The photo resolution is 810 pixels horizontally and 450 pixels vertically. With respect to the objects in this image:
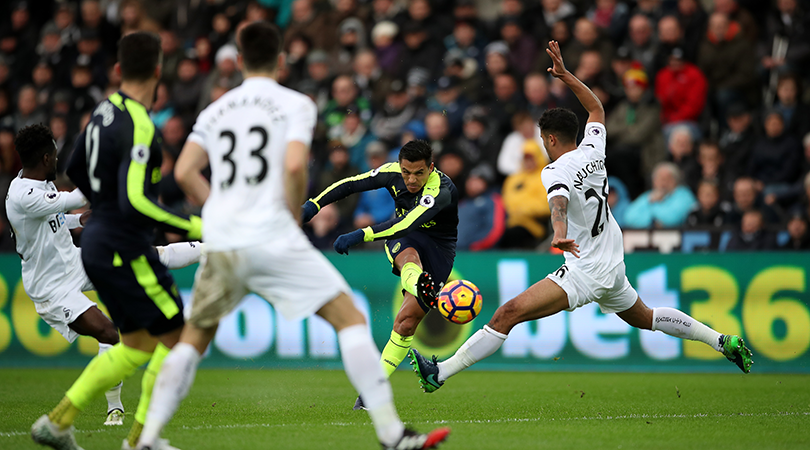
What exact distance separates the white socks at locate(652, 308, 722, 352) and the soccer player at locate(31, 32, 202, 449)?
454 centimetres

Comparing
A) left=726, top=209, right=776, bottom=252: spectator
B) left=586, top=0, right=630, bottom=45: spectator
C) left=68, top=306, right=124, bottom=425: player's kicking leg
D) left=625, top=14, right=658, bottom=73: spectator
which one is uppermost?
left=586, top=0, right=630, bottom=45: spectator

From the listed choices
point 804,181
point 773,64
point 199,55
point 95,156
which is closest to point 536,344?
point 804,181

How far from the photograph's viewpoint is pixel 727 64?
1431cm

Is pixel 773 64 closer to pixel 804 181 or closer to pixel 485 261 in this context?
pixel 804 181

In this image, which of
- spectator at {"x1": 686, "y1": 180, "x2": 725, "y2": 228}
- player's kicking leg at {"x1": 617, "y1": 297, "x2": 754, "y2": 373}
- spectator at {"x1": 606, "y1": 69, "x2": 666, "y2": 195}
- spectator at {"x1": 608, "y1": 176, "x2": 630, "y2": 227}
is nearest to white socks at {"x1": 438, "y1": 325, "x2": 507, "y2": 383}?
player's kicking leg at {"x1": 617, "y1": 297, "x2": 754, "y2": 373}

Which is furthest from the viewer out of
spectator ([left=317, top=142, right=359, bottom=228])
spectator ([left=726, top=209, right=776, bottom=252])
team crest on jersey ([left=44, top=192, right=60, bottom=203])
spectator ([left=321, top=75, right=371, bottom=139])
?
spectator ([left=321, top=75, right=371, bottom=139])

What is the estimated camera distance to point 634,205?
1371cm

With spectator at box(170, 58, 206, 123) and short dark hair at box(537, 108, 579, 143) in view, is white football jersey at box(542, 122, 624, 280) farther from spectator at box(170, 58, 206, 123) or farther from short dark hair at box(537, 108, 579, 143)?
spectator at box(170, 58, 206, 123)

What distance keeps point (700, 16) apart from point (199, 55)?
9.54m

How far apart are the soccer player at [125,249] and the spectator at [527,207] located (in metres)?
8.46

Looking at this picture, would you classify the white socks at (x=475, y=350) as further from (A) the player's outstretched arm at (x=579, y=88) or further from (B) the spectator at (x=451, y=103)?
(B) the spectator at (x=451, y=103)

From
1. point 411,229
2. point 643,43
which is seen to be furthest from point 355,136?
point 411,229

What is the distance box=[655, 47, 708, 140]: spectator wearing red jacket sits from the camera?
1419 cm

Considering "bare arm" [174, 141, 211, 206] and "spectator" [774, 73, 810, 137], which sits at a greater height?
"spectator" [774, 73, 810, 137]
